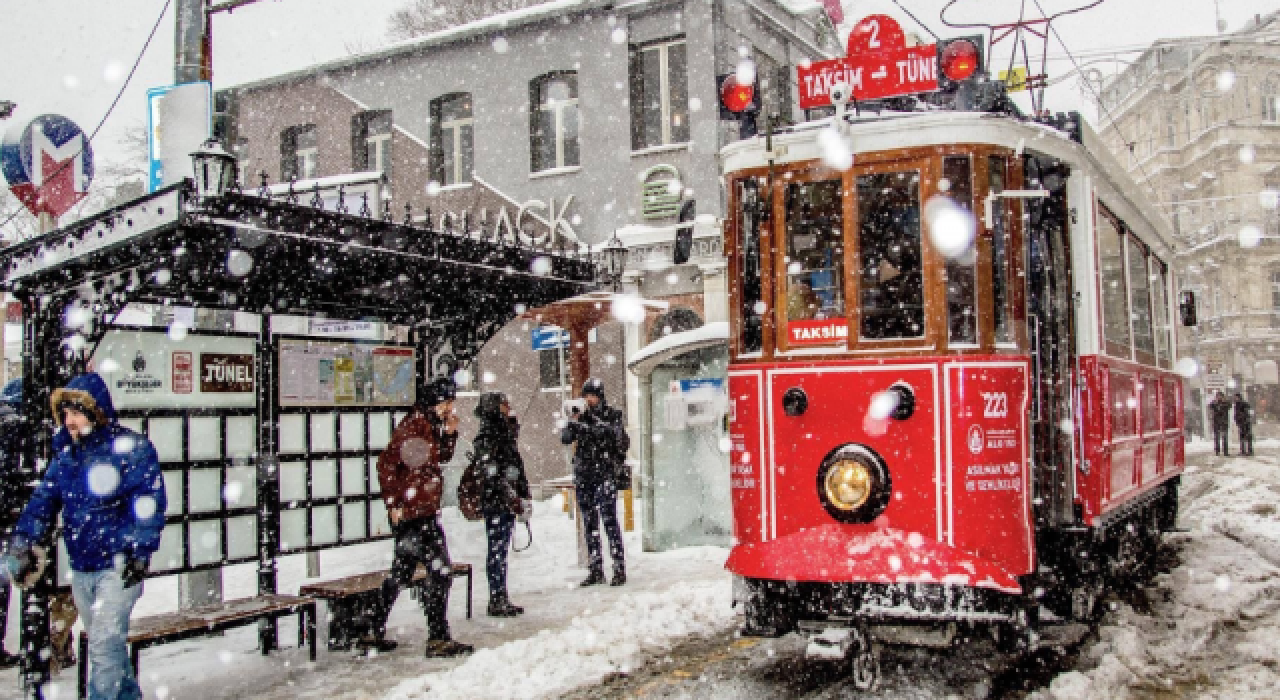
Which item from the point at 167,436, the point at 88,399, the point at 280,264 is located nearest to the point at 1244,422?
the point at 280,264

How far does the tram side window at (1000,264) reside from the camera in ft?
19.6

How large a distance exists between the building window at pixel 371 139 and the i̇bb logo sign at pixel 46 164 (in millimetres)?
→ 14151

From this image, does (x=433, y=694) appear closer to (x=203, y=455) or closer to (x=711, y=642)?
(x=711, y=642)

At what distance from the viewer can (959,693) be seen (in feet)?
19.3

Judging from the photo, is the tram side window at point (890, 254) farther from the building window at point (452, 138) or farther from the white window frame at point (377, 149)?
the white window frame at point (377, 149)

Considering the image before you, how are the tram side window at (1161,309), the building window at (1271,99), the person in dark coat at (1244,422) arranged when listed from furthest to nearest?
the building window at (1271,99), the person in dark coat at (1244,422), the tram side window at (1161,309)

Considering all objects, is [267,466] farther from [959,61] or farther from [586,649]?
[959,61]

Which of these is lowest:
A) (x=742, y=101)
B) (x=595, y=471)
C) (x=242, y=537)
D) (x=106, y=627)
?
(x=106, y=627)

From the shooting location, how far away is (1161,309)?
33.7ft

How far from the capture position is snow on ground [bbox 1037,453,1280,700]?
19.4ft

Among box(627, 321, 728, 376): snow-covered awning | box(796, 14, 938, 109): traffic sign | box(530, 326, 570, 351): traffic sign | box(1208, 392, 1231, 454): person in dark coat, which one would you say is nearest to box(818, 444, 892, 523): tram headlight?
box(796, 14, 938, 109): traffic sign

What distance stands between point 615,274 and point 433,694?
179 inches

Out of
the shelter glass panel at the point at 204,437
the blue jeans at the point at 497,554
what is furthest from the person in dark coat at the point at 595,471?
the shelter glass panel at the point at 204,437

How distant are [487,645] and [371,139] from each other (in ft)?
58.7
